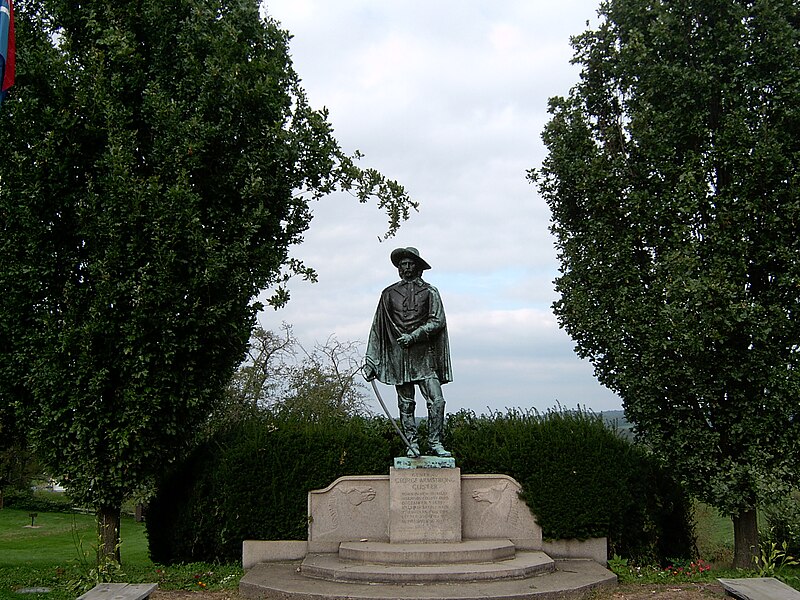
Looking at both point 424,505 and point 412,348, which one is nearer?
point 424,505

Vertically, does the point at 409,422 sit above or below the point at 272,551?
above

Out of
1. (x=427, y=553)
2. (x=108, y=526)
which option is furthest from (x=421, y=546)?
(x=108, y=526)

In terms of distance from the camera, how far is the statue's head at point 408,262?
9.55 meters

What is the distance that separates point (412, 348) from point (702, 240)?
4.13 meters

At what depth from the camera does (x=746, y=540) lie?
9.55 meters

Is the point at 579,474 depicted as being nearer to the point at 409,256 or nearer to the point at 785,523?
the point at 785,523

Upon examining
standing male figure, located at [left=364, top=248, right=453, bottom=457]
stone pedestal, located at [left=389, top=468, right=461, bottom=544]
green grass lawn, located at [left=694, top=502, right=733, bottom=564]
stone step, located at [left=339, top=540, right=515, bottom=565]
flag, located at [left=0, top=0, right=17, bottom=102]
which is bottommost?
green grass lawn, located at [left=694, top=502, right=733, bottom=564]

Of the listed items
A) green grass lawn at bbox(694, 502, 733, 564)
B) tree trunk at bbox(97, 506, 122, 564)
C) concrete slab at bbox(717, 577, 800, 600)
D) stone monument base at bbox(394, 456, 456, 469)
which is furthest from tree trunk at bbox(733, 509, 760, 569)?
tree trunk at bbox(97, 506, 122, 564)

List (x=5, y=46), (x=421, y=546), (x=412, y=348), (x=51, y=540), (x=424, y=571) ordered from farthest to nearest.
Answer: (x=51, y=540) < (x=412, y=348) < (x=421, y=546) < (x=424, y=571) < (x=5, y=46)

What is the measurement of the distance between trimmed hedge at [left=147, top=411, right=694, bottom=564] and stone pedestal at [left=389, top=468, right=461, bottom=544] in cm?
69

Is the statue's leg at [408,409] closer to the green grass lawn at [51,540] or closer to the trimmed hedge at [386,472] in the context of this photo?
the trimmed hedge at [386,472]

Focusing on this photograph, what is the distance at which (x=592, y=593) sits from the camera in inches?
291

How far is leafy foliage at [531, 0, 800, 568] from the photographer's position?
29.7ft

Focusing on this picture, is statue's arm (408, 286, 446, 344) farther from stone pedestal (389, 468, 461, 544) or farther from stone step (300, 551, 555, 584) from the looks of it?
stone step (300, 551, 555, 584)
